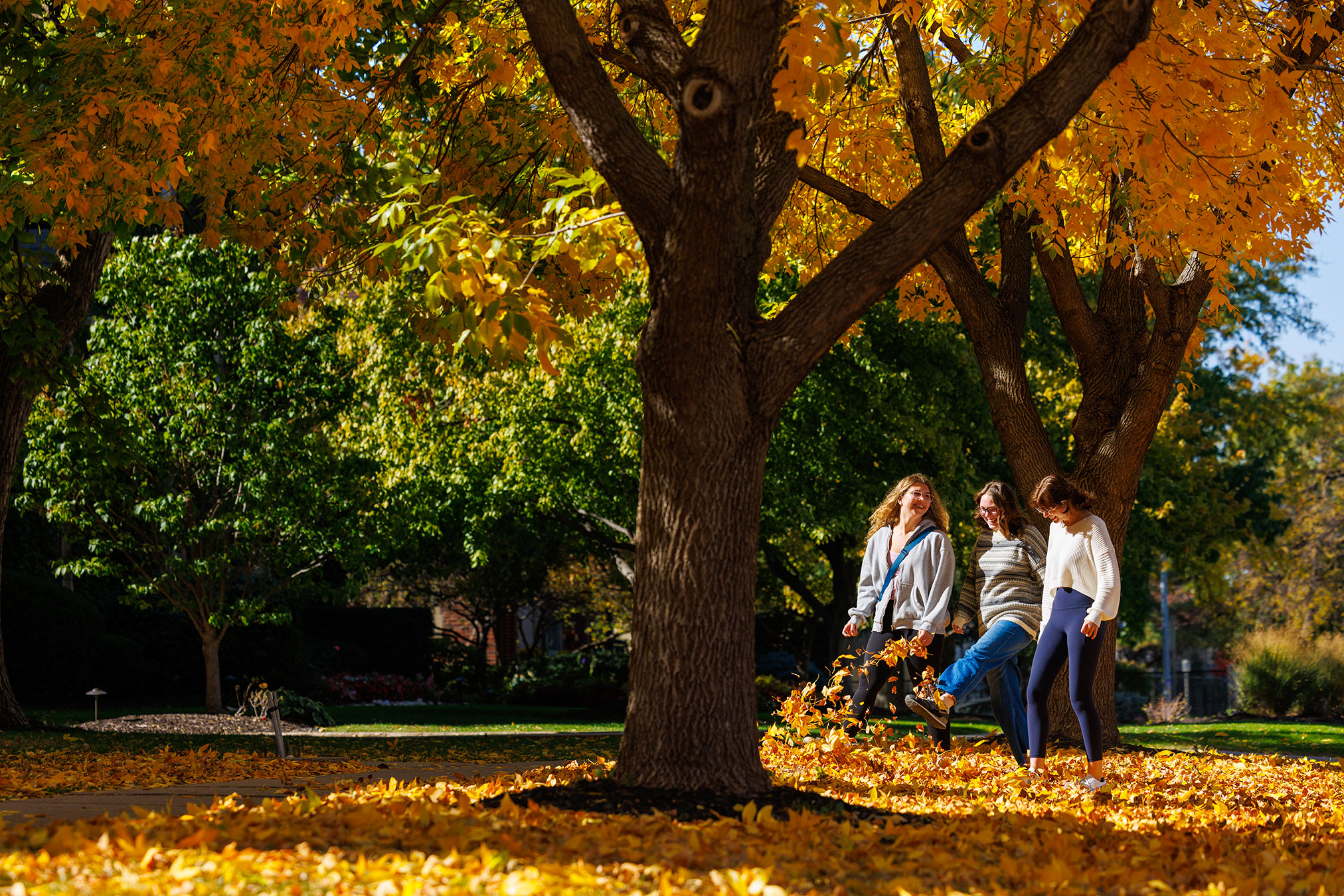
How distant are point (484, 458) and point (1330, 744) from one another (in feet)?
37.9

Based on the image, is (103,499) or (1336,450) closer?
(103,499)

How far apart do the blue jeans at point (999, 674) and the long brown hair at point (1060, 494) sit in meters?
1.04

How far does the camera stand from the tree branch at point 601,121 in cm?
480

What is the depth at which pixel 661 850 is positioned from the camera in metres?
3.59

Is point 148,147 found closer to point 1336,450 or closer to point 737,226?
point 737,226

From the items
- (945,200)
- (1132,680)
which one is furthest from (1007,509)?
(1132,680)

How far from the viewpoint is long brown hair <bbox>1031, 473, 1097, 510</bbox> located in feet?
20.5

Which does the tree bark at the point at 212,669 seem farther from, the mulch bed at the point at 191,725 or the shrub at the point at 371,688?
the shrub at the point at 371,688

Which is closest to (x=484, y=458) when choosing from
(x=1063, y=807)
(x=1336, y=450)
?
(x=1063, y=807)

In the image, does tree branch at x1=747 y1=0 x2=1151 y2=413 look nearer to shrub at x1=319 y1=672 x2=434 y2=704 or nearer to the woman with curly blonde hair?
the woman with curly blonde hair

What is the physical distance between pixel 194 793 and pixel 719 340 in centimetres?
379

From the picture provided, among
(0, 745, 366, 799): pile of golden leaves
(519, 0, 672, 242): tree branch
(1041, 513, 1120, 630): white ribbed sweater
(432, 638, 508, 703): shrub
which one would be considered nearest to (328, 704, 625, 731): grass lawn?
(432, 638, 508, 703): shrub

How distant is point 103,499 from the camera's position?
48.7ft

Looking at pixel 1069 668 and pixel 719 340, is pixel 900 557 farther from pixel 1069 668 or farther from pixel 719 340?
pixel 719 340
